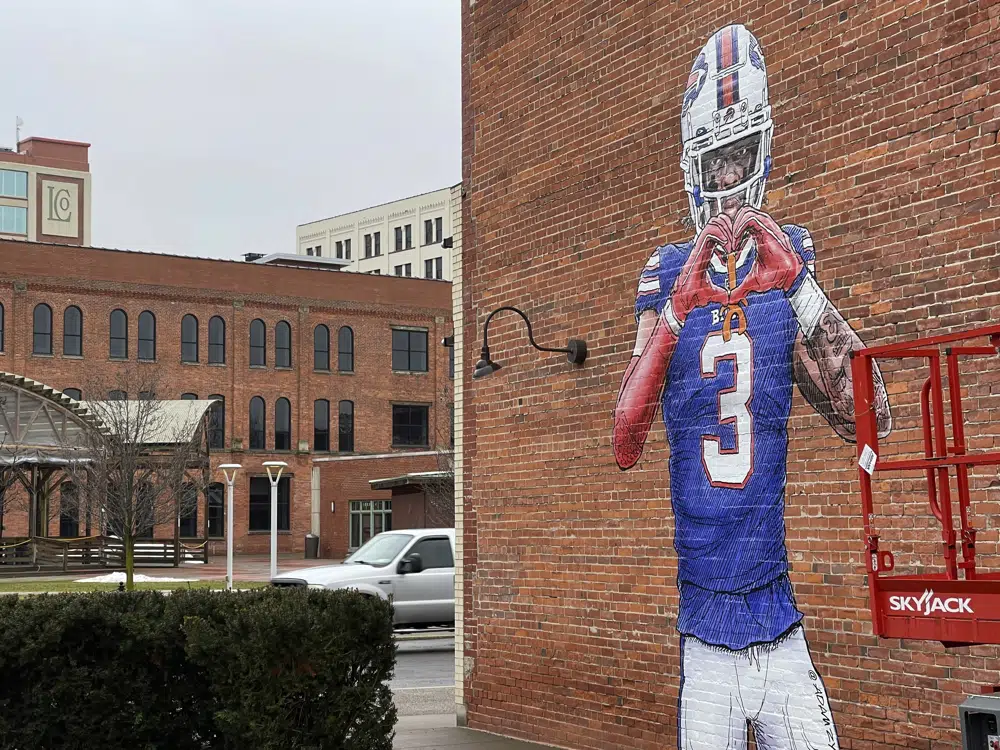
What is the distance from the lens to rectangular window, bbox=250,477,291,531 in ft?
187

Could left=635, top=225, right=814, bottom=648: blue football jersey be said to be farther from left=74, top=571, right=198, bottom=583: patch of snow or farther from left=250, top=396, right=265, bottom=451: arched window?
left=250, top=396, right=265, bottom=451: arched window

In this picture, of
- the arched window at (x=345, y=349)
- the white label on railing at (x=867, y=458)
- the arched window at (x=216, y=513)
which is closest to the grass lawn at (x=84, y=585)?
the arched window at (x=216, y=513)

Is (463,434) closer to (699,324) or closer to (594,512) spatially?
(594,512)

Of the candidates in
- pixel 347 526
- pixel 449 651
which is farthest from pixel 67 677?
pixel 347 526

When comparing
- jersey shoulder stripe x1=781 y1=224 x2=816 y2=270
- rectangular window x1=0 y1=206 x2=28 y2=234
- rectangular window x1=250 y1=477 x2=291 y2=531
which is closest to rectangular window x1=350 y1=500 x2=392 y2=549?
rectangular window x1=250 y1=477 x2=291 y2=531

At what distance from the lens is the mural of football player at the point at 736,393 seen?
8.26 m

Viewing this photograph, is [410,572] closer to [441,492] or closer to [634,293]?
[634,293]

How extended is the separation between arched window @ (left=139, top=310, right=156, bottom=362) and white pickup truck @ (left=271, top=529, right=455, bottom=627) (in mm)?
36339

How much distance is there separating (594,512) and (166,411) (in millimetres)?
40222

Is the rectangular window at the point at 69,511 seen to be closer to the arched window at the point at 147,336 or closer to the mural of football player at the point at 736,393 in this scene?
the arched window at the point at 147,336

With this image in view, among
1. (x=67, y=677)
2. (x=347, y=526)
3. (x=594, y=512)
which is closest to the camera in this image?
(x=67, y=677)

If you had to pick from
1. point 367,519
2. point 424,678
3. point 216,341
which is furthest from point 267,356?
point 424,678

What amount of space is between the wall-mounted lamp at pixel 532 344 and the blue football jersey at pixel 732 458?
1.01m

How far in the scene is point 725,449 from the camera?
8.91 metres
